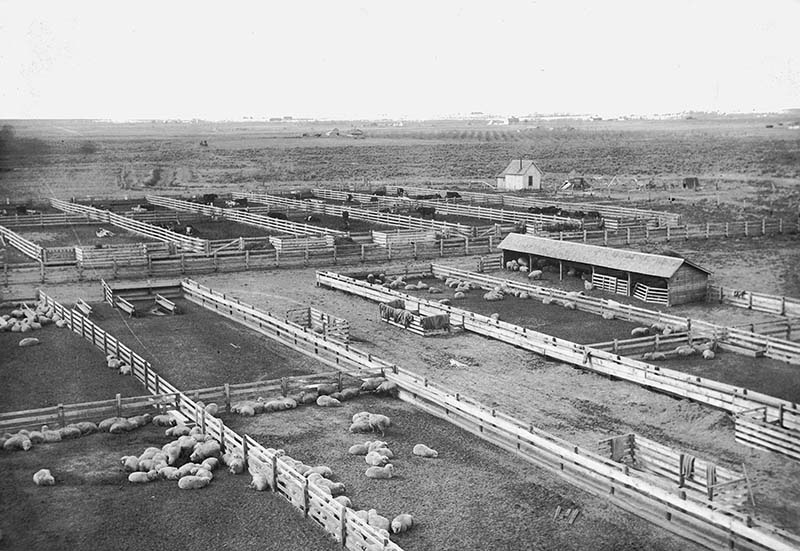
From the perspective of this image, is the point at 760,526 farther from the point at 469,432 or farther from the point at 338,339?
the point at 338,339

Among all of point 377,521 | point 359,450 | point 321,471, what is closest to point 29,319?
point 359,450

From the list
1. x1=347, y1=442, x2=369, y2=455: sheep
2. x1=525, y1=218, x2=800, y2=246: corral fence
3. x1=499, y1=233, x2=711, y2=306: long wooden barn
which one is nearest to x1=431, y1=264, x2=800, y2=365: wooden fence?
x1=499, y1=233, x2=711, y2=306: long wooden barn

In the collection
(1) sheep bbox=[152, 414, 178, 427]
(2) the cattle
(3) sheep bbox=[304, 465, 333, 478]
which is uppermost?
(2) the cattle

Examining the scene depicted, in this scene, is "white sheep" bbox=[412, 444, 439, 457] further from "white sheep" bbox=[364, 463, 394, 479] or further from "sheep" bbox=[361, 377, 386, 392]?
"sheep" bbox=[361, 377, 386, 392]

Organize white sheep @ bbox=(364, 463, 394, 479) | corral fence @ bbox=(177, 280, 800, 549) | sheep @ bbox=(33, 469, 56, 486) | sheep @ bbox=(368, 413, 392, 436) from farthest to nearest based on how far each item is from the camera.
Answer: sheep @ bbox=(368, 413, 392, 436)
white sheep @ bbox=(364, 463, 394, 479)
sheep @ bbox=(33, 469, 56, 486)
corral fence @ bbox=(177, 280, 800, 549)

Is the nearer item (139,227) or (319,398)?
(319,398)

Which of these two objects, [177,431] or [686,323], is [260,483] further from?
[686,323]

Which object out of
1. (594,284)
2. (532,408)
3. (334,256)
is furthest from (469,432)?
(334,256)
